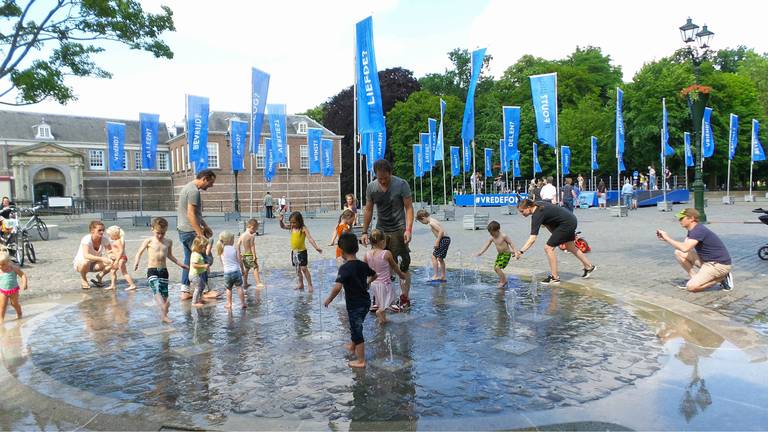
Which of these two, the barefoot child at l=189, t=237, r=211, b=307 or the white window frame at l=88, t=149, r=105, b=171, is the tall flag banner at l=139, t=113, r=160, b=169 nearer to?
the barefoot child at l=189, t=237, r=211, b=307

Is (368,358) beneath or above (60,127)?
beneath

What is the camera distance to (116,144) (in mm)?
35594

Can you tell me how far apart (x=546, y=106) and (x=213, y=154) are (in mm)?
41605

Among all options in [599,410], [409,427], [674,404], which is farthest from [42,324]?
[674,404]

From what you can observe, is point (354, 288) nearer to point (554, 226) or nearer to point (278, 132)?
point (554, 226)

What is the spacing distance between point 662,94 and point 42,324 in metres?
49.2

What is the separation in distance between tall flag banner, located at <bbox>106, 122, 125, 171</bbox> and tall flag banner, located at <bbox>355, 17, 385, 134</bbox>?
26.2 m

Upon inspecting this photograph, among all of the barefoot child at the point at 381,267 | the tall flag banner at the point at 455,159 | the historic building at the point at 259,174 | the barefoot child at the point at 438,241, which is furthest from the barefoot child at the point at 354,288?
the historic building at the point at 259,174

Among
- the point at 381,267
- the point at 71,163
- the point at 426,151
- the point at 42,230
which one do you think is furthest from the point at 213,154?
the point at 381,267

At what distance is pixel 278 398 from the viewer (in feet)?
14.5

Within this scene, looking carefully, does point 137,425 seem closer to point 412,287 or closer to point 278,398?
point 278,398

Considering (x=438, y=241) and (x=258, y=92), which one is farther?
(x=258, y=92)

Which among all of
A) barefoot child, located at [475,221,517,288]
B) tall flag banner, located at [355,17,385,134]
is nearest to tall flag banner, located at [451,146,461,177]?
tall flag banner, located at [355,17,385,134]

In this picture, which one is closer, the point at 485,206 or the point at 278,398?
the point at 278,398
